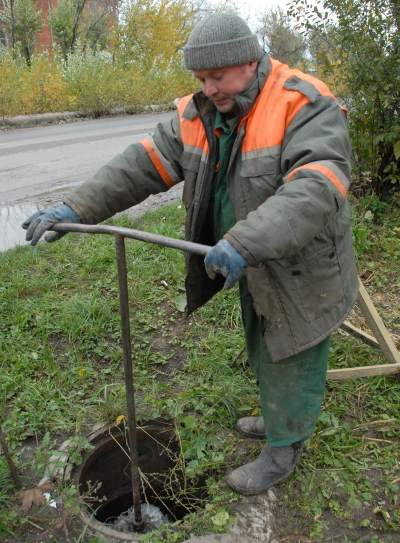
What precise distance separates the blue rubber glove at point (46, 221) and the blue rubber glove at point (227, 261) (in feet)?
2.66

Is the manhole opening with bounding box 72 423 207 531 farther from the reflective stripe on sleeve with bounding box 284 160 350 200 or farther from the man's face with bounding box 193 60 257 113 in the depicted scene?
the man's face with bounding box 193 60 257 113

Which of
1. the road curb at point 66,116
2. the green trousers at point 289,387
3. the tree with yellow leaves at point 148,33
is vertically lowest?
the green trousers at point 289,387

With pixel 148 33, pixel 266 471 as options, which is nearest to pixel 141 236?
pixel 266 471

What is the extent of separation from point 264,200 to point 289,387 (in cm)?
79

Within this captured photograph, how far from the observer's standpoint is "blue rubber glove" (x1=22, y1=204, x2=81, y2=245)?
200 centimetres

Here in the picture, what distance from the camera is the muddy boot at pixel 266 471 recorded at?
221cm

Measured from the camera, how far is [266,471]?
7.30ft

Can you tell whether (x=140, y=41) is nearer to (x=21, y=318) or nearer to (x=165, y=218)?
(x=165, y=218)

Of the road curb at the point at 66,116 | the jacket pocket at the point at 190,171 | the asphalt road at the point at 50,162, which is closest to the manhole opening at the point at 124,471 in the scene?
the jacket pocket at the point at 190,171

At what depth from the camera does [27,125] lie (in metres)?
11.9

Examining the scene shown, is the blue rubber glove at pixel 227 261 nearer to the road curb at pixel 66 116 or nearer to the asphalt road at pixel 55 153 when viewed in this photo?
the asphalt road at pixel 55 153

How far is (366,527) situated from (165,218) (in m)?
3.51

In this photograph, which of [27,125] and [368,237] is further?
[27,125]

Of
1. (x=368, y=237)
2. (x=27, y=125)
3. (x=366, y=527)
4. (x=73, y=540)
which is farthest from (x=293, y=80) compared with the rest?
(x=27, y=125)
